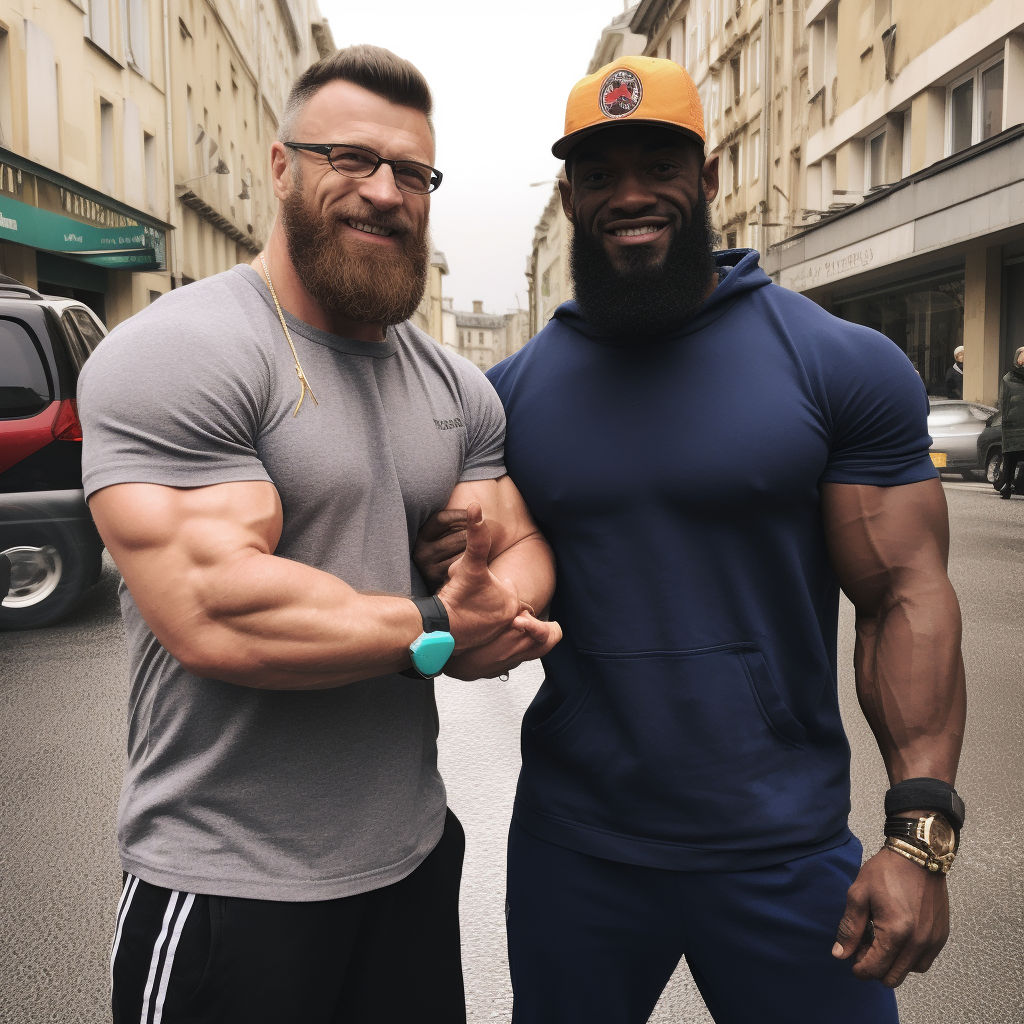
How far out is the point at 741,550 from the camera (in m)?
1.99

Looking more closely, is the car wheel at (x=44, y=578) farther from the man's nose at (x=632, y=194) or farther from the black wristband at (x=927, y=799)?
the black wristband at (x=927, y=799)

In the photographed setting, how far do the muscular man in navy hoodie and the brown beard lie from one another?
406 millimetres

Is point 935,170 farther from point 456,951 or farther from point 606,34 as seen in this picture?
point 606,34

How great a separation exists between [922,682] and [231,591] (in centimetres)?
125

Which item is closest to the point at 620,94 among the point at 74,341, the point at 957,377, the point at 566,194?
the point at 566,194

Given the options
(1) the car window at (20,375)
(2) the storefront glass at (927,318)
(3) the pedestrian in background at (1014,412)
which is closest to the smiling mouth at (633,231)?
(1) the car window at (20,375)

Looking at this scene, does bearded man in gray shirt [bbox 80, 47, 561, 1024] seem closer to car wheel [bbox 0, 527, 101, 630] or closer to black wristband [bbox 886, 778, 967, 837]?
black wristband [bbox 886, 778, 967, 837]

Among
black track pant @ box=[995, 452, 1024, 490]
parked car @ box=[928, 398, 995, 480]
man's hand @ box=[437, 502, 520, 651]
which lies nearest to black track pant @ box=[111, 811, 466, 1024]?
man's hand @ box=[437, 502, 520, 651]

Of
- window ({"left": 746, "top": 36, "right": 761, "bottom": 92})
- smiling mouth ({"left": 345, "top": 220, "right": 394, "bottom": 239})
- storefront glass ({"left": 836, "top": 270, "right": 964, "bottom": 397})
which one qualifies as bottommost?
smiling mouth ({"left": 345, "top": 220, "right": 394, "bottom": 239})

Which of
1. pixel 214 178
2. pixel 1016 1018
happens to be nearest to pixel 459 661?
pixel 1016 1018

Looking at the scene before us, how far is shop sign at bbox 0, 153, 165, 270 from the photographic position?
53.1ft

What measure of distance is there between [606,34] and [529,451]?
190 feet

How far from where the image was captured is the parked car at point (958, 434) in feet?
54.5

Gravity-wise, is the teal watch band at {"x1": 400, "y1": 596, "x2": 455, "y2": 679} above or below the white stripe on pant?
above
